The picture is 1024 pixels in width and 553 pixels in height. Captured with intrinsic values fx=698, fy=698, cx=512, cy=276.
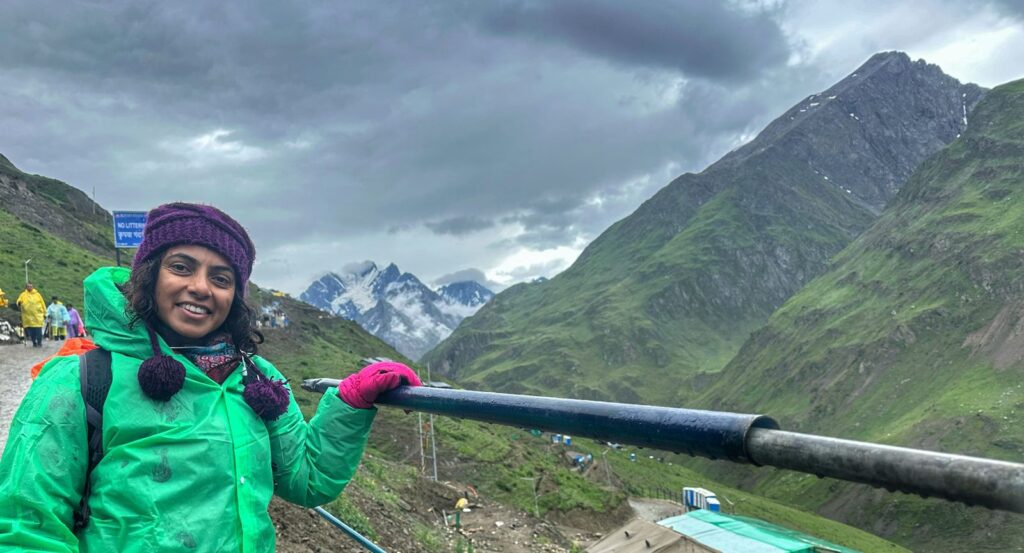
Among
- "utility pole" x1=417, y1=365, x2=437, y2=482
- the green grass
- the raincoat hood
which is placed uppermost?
the green grass

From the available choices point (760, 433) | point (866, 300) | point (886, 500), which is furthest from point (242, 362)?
point (866, 300)

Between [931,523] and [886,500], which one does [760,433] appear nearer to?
[931,523]

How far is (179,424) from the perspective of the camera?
274cm

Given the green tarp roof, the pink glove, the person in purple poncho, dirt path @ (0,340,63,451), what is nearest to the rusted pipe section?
the pink glove

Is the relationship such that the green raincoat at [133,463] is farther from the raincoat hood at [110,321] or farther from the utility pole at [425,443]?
the utility pole at [425,443]

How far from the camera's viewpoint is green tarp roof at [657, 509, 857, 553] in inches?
883

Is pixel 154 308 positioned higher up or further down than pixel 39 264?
further down

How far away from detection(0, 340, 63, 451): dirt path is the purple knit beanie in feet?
32.1

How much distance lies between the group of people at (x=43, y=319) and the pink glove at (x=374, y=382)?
25.2 m

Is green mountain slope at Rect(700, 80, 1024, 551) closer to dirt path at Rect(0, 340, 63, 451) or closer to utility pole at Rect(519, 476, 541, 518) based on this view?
utility pole at Rect(519, 476, 541, 518)

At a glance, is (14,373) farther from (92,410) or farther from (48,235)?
(48,235)

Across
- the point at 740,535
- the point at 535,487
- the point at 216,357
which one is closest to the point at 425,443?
the point at 535,487

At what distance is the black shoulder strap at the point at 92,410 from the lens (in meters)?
2.53

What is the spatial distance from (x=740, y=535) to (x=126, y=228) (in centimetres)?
2435
